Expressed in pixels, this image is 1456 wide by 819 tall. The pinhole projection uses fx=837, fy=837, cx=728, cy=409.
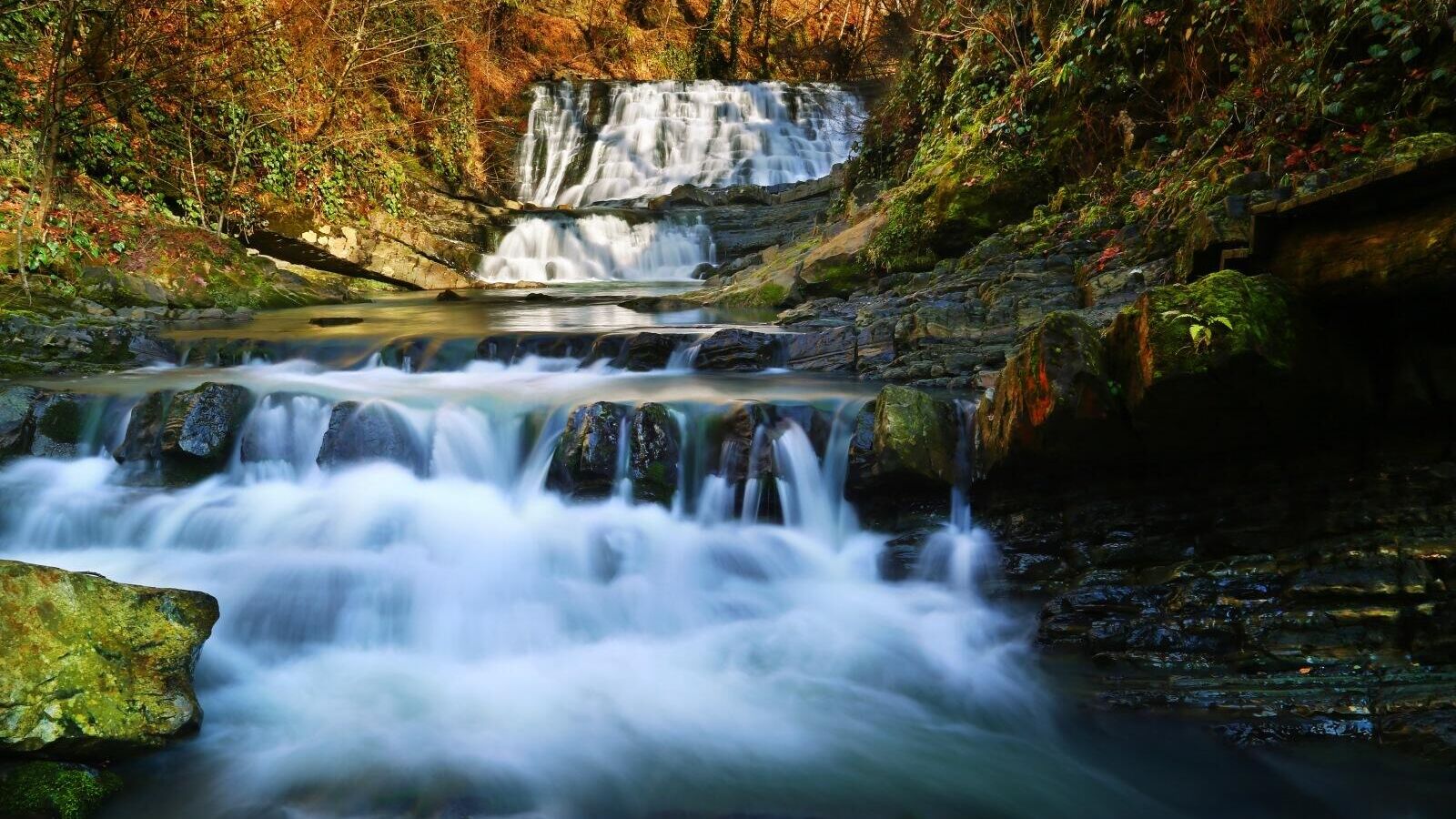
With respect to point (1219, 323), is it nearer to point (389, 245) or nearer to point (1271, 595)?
point (1271, 595)

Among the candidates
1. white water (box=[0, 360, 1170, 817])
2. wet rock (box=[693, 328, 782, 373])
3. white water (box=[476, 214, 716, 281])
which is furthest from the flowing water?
white water (box=[476, 214, 716, 281])

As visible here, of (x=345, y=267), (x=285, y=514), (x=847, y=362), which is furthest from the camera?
(x=345, y=267)

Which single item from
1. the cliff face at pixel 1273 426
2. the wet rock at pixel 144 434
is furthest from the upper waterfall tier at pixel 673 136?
the wet rock at pixel 144 434

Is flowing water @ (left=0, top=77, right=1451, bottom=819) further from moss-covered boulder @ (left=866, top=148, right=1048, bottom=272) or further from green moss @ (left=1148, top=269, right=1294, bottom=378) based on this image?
moss-covered boulder @ (left=866, top=148, right=1048, bottom=272)

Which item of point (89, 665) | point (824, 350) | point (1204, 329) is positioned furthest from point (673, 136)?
point (89, 665)

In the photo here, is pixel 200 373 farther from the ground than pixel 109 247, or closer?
closer

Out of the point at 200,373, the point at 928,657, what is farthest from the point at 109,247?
the point at 928,657

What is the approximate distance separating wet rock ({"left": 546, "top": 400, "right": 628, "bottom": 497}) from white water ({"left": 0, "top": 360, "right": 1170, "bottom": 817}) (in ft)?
0.44

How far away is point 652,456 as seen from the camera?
18.0 feet

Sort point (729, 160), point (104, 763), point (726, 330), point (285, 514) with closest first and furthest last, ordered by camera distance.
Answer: point (104, 763) < point (285, 514) < point (726, 330) < point (729, 160)

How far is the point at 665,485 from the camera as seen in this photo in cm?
548

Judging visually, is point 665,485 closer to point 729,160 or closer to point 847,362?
point 847,362

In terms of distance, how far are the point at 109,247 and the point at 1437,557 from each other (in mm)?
12067

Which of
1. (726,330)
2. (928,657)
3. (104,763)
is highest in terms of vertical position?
(726,330)
